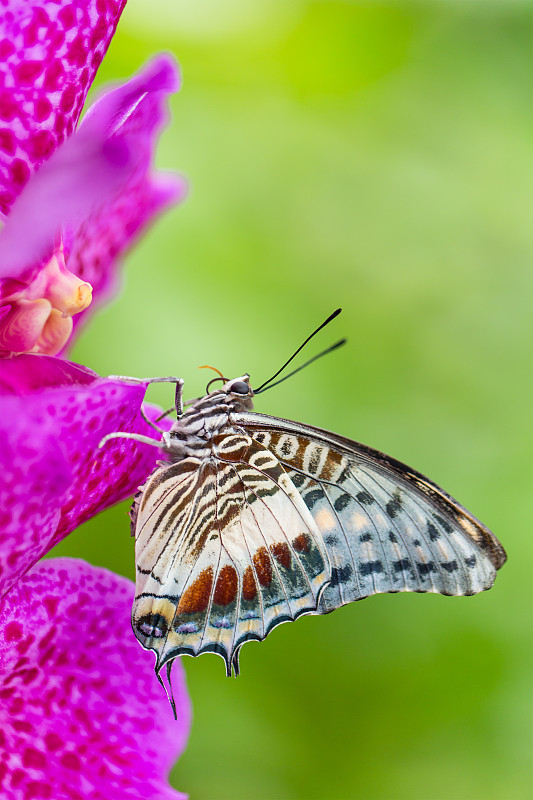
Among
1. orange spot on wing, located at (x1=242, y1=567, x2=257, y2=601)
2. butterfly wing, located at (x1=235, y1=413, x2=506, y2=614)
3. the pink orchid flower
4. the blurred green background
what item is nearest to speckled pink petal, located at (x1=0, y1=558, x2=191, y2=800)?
the pink orchid flower

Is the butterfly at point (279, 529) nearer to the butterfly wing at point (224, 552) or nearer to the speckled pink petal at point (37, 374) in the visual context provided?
the butterfly wing at point (224, 552)

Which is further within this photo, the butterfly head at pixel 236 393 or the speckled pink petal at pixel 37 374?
the butterfly head at pixel 236 393

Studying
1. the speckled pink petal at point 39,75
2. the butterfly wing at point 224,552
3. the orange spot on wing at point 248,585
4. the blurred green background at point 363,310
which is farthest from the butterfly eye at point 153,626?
the blurred green background at point 363,310

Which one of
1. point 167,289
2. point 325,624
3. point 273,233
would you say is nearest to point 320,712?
point 325,624

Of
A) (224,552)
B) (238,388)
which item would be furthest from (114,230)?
(224,552)

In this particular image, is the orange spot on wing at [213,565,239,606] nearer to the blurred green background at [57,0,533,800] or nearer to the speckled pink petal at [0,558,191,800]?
the speckled pink petal at [0,558,191,800]

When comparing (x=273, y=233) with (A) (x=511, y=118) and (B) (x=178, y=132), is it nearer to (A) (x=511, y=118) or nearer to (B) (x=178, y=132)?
(B) (x=178, y=132)
